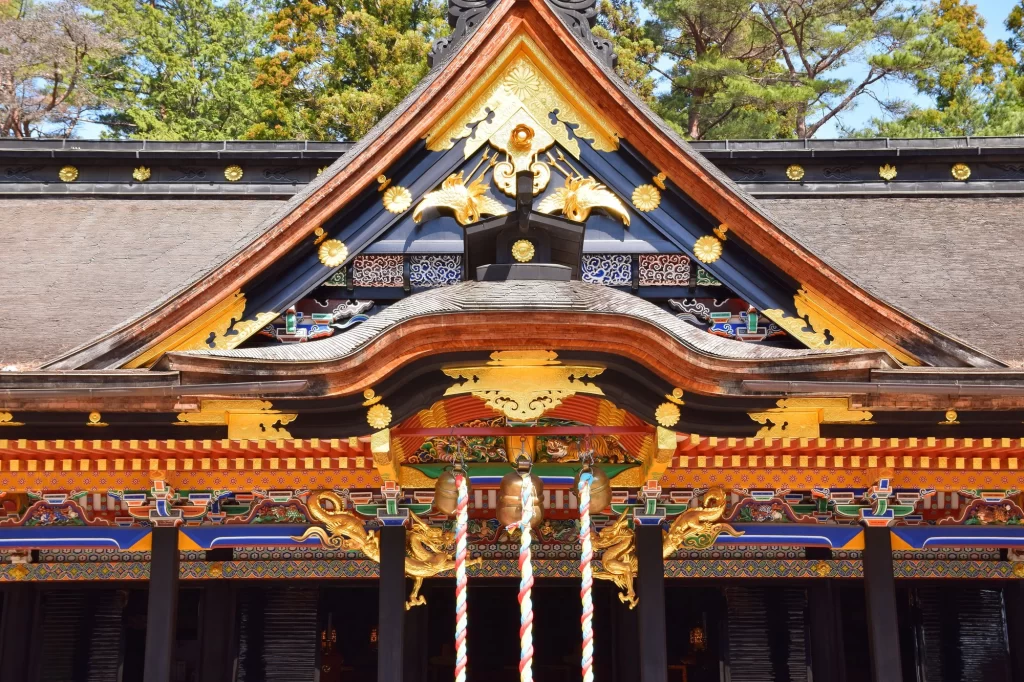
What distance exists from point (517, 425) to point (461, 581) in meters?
1.05

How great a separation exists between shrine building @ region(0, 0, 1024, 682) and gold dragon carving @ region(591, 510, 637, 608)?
1.0 inches

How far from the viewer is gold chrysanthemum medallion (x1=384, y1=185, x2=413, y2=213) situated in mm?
7676

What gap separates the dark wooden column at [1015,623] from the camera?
332 inches

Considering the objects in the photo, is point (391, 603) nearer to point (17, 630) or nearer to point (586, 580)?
point (586, 580)

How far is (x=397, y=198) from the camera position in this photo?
768 centimetres

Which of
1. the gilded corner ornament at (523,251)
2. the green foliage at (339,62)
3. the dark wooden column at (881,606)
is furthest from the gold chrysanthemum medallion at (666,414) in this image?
the green foliage at (339,62)

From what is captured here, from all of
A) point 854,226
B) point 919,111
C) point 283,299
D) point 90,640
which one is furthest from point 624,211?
point 919,111

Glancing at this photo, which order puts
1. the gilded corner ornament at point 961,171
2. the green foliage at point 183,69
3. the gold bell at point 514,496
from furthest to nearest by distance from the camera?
the green foliage at point 183,69, the gilded corner ornament at point 961,171, the gold bell at point 514,496

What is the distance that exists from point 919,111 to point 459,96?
23.0 meters

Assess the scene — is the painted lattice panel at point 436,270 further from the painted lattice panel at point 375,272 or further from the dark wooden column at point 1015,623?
the dark wooden column at point 1015,623

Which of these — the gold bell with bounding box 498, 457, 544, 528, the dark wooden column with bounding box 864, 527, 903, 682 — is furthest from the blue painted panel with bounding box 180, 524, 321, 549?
the dark wooden column with bounding box 864, 527, 903, 682

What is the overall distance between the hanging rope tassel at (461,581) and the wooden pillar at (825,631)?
328 cm

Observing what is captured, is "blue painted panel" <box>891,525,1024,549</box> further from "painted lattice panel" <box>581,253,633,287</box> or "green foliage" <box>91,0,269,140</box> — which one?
"green foliage" <box>91,0,269,140</box>

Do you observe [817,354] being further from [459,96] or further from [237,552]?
[237,552]
